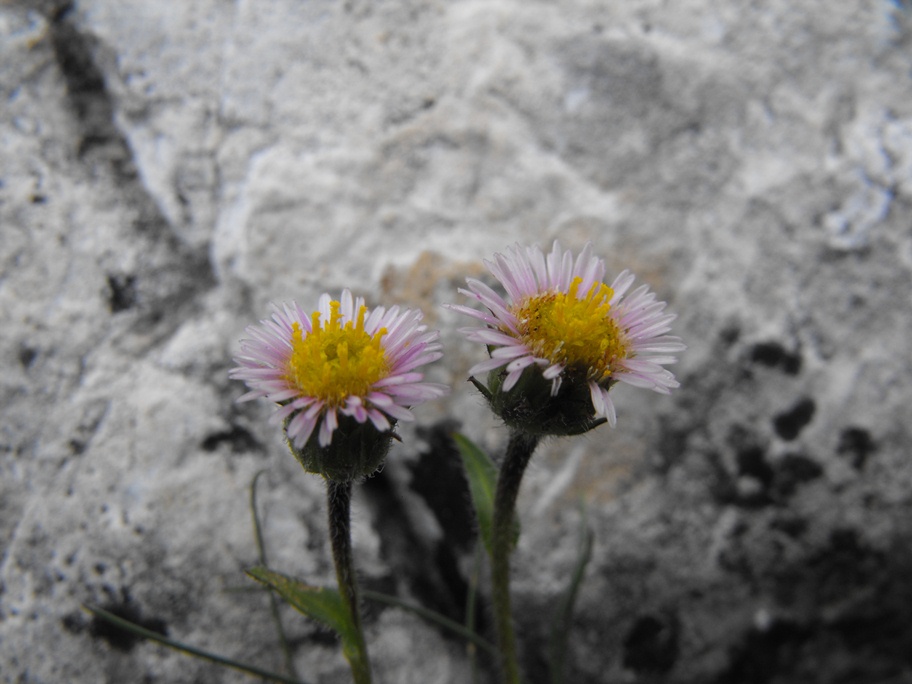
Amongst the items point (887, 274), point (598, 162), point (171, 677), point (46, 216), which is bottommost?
point (171, 677)

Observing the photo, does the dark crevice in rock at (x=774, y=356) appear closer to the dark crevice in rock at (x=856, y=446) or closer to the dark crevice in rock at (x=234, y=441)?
the dark crevice in rock at (x=856, y=446)

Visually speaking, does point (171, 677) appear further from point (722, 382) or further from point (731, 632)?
point (722, 382)

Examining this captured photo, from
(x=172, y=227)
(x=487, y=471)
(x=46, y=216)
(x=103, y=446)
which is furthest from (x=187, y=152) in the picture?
(x=487, y=471)

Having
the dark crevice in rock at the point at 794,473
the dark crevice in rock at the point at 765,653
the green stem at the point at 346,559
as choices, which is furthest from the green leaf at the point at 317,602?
the dark crevice in rock at the point at 794,473

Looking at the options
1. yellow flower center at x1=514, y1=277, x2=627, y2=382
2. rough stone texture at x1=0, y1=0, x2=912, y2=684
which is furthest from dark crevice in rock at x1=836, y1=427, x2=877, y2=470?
yellow flower center at x1=514, y1=277, x2=627, y2=382

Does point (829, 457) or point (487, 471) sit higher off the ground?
point (829, 457)

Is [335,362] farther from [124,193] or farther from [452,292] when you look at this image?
[124,193]

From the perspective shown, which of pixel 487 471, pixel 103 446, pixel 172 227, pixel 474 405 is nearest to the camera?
pixel 487 471
